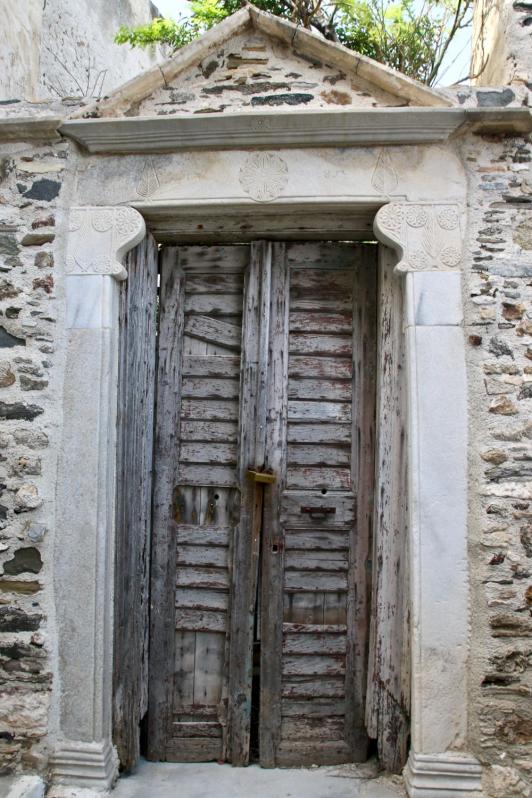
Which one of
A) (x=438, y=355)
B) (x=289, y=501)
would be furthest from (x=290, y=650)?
(x=438, y=355)

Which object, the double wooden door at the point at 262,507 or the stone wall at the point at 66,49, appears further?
the stone wall at the point at 66,49

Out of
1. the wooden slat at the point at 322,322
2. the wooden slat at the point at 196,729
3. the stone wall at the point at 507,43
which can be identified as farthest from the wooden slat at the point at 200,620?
the stone wall at the point at 507,43

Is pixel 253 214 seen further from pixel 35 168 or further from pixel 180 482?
pixel 180 482

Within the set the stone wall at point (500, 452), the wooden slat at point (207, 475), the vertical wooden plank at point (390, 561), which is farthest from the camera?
the wooden slat at point (207, 475)

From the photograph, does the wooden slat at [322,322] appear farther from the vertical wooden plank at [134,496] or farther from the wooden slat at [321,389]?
the vertical wooden plank at [134,496]

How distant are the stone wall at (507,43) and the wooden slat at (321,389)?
1.62 m

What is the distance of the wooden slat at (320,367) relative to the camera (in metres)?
3.12

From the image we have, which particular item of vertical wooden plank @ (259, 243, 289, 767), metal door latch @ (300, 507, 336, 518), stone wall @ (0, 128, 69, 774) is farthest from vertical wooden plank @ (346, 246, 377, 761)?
stone wall @ (0, 128, 69, 774)

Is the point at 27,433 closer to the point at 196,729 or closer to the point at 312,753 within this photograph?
the point at 196,729

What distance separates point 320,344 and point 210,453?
31.1 inches

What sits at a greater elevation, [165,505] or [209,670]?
[165,505]

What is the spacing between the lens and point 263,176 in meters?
2.89

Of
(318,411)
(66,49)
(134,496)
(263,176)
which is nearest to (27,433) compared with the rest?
(134,496)

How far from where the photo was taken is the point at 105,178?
293 centimetres
